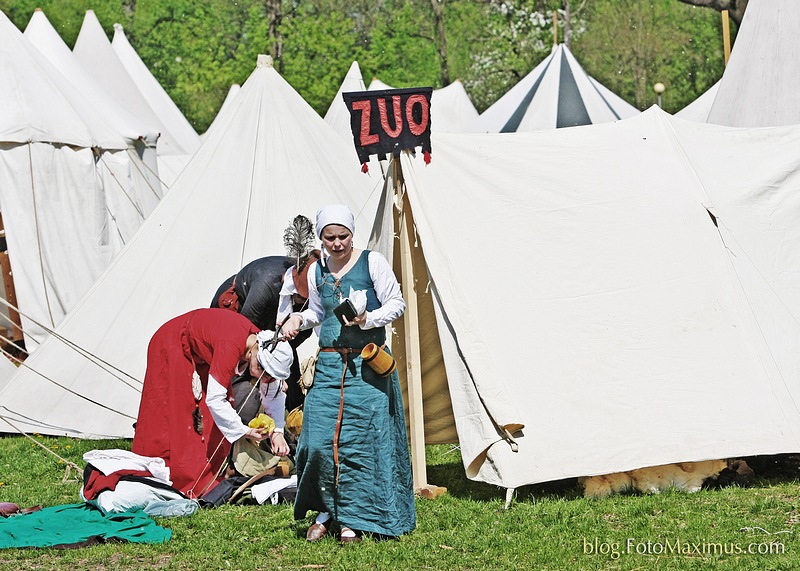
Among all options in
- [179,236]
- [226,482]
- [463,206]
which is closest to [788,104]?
[463,206]

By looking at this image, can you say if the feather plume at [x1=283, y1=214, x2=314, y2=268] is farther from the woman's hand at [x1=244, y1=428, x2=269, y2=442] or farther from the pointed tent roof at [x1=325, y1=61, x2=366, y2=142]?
the pointed tent roof at [x1=325, y1=61, x2=366, y2=142]

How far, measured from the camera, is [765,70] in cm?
725

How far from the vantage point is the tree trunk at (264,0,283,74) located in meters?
31.4

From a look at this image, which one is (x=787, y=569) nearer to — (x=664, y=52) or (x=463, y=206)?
(x=463, y=206)

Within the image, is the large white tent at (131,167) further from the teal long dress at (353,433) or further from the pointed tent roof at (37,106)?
the teal long dress at (353,433)

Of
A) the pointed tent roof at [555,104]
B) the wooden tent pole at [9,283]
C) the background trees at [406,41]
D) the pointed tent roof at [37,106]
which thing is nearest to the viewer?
the pointed tent roof at [37,106]

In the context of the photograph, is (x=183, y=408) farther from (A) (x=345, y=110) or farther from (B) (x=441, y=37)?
(B) (x=441, y=37)

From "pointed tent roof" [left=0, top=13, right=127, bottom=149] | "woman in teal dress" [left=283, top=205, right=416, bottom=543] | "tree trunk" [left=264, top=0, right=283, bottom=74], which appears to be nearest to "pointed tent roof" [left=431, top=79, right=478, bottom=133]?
"pointed tent roof" [left=0, top=13, right=127, bottom=149]

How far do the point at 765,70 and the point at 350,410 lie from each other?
4350 millimetres

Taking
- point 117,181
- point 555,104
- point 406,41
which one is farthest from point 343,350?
point 406,41

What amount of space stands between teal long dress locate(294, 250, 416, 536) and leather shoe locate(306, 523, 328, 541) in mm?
124

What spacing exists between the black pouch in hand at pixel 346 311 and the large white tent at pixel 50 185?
492 centimetres

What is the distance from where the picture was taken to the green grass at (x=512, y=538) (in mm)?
3963

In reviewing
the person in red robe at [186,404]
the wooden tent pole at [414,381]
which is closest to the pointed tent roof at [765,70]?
the wooden tent pole at [414,381]
